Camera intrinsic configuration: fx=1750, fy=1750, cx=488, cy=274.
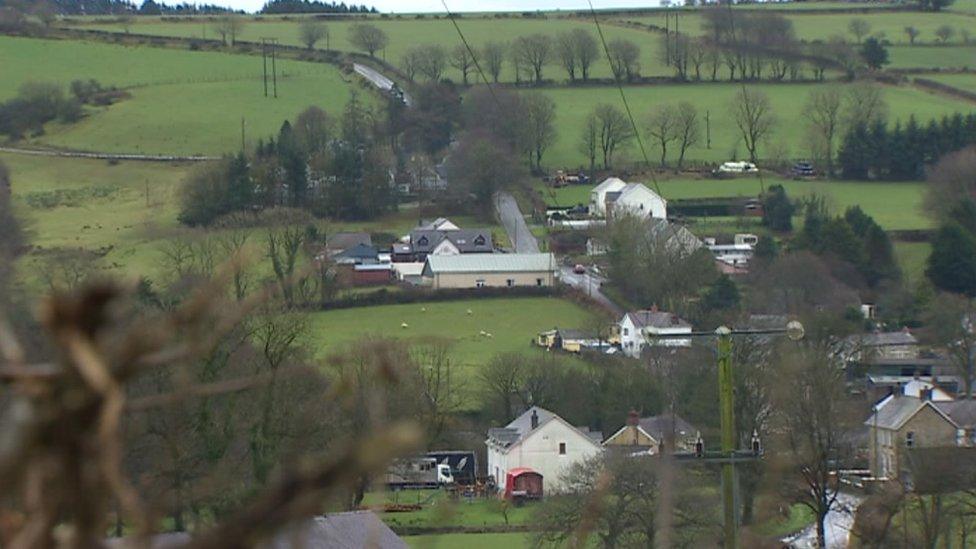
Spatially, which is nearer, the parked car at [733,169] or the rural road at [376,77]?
the parked car at [733,169]

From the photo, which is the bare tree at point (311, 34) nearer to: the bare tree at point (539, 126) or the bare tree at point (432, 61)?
the bare tree at point (432, 61)

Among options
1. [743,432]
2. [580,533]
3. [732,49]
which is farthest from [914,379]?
[580,533]

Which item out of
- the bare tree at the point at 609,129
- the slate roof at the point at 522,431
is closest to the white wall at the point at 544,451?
the slate roof at the point at 522,431

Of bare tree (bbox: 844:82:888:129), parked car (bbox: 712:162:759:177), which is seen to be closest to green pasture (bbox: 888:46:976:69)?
bare tree (bbox: 844:82:888:129)

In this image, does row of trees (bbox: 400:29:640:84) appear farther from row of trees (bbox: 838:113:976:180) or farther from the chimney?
the chimney

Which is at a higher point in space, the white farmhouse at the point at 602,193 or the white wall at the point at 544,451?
the white farmhouse at the point at 602,193

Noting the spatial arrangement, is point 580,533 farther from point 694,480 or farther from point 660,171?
point 660,171
